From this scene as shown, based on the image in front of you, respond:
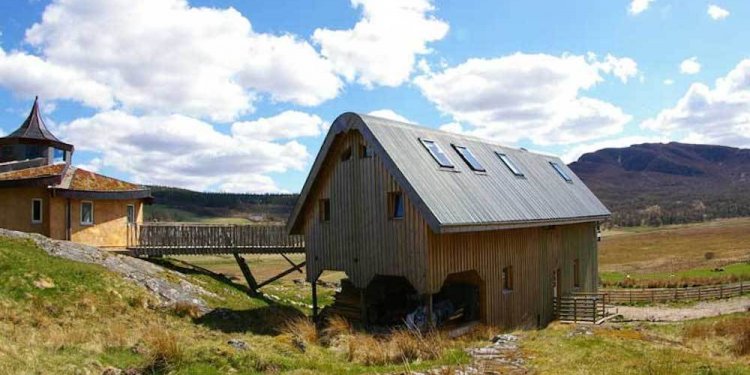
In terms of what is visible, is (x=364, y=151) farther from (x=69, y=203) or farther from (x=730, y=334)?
(x=69, y=203)

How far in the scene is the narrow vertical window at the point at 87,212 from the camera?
28156mm

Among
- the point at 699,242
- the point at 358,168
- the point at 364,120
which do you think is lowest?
the point at 699,242

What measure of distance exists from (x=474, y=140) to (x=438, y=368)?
15.0 m

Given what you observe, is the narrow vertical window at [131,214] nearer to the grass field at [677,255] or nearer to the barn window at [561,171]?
the barn window at [561,171]

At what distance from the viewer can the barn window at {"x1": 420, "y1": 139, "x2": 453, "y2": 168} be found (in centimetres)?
1992

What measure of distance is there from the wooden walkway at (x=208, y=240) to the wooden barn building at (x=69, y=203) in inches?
39.5

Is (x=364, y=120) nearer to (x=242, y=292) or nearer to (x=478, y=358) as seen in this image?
(x=478, y=358)

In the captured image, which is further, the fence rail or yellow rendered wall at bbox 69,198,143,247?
the fence rail

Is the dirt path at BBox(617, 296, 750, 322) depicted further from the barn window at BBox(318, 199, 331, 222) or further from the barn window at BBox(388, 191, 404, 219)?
the barn window at BBox(318, 199, 331, 222)

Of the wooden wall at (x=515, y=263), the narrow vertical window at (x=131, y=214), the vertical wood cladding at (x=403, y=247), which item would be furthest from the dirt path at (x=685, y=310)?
the narrow vertical window at (x=131, y=214)

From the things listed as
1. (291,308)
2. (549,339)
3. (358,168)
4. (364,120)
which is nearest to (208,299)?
(291,308)

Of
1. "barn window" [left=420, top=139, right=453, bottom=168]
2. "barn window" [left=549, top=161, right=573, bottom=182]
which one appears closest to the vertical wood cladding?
"barn window" [left=420, top=139, right=453, bottom=168]

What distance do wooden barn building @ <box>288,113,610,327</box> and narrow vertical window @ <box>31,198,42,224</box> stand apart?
13328 mm

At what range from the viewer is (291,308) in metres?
27.0
